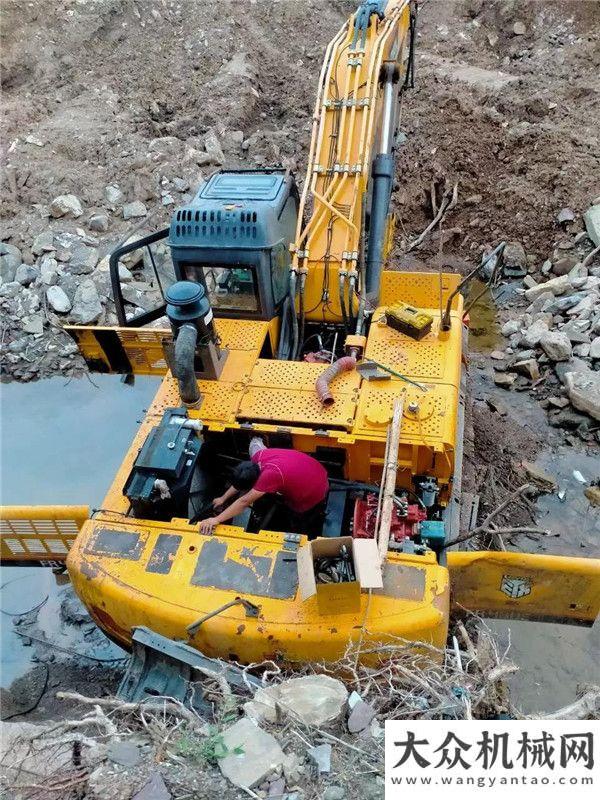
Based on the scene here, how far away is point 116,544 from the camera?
4.12m

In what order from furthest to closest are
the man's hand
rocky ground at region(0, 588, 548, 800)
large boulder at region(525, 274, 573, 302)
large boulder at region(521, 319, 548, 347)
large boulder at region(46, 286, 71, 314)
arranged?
large boulder at region(525, 274, 573, 302) < large boulder at region(46, 286, 71, 314) < large boulder at region(521, 319, 548, 347) < the man's hand < rocky ground at region(0, 588, 548, 800)

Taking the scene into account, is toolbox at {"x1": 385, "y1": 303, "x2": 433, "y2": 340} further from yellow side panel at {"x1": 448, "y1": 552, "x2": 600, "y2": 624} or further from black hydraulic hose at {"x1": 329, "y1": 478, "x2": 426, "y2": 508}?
yellow side panel at {"x1": 448, "y1": 552, "x2": 600, "y2": 624}

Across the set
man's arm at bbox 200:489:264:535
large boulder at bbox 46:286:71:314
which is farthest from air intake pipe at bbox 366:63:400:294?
large boulder at bbox 46:286:71:314

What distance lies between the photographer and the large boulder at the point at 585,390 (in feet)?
22.1

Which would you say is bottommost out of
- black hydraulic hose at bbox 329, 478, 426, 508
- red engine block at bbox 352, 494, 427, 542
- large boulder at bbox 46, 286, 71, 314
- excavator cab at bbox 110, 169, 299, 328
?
large boulder at bbox 46, 286, 71, 314

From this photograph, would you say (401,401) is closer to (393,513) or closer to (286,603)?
(393,513)

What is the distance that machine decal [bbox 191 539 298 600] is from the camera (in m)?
3.81

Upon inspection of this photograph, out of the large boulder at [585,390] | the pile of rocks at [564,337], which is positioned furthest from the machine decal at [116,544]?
the large boulder at [585,390]

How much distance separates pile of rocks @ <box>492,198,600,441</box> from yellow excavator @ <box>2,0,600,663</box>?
158 centimetres

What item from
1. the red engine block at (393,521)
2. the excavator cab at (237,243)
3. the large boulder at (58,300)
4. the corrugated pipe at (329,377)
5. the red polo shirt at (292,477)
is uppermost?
the excavator cab at (237,243)

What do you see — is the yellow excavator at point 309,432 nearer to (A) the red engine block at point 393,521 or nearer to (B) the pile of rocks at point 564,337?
(A) the red engine block at point 393,521

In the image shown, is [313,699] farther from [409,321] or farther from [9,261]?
[9,261]

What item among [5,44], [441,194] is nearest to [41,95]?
[5,44]

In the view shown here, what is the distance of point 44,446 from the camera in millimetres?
7074
